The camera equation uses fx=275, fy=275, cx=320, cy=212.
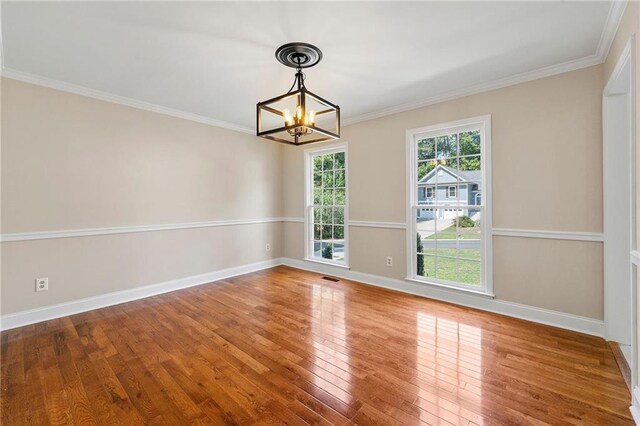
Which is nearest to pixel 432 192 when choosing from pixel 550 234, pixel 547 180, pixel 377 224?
pixel 377 224

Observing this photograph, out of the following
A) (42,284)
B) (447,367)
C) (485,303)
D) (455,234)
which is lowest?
(447,367)

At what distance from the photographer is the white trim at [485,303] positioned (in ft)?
8.67

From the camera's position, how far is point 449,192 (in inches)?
139

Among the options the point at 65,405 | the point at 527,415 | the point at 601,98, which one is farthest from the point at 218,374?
the point at 601,98

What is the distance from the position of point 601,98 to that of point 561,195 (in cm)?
93

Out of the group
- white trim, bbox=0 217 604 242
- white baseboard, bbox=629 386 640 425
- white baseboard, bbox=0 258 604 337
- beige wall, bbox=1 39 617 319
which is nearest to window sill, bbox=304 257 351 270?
white baseboard, bbox=0 258 604 337

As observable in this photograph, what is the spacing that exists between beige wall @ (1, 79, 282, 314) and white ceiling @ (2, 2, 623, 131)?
391 mm

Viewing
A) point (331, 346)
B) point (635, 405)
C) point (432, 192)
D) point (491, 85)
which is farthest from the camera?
point (432, 192)

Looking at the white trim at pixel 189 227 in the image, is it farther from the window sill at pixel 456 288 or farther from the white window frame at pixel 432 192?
the window sill at pixel 456 288

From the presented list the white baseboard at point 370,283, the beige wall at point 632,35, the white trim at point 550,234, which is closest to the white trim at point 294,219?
the white baseboard at point 370,283

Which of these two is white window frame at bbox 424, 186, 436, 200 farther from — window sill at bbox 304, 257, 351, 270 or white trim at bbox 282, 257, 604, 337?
window sill at bbox 304, 257, 351, 270

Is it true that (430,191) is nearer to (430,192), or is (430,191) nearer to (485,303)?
(430,192)

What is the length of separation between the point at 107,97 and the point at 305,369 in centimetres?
382

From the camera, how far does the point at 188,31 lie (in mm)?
2186
